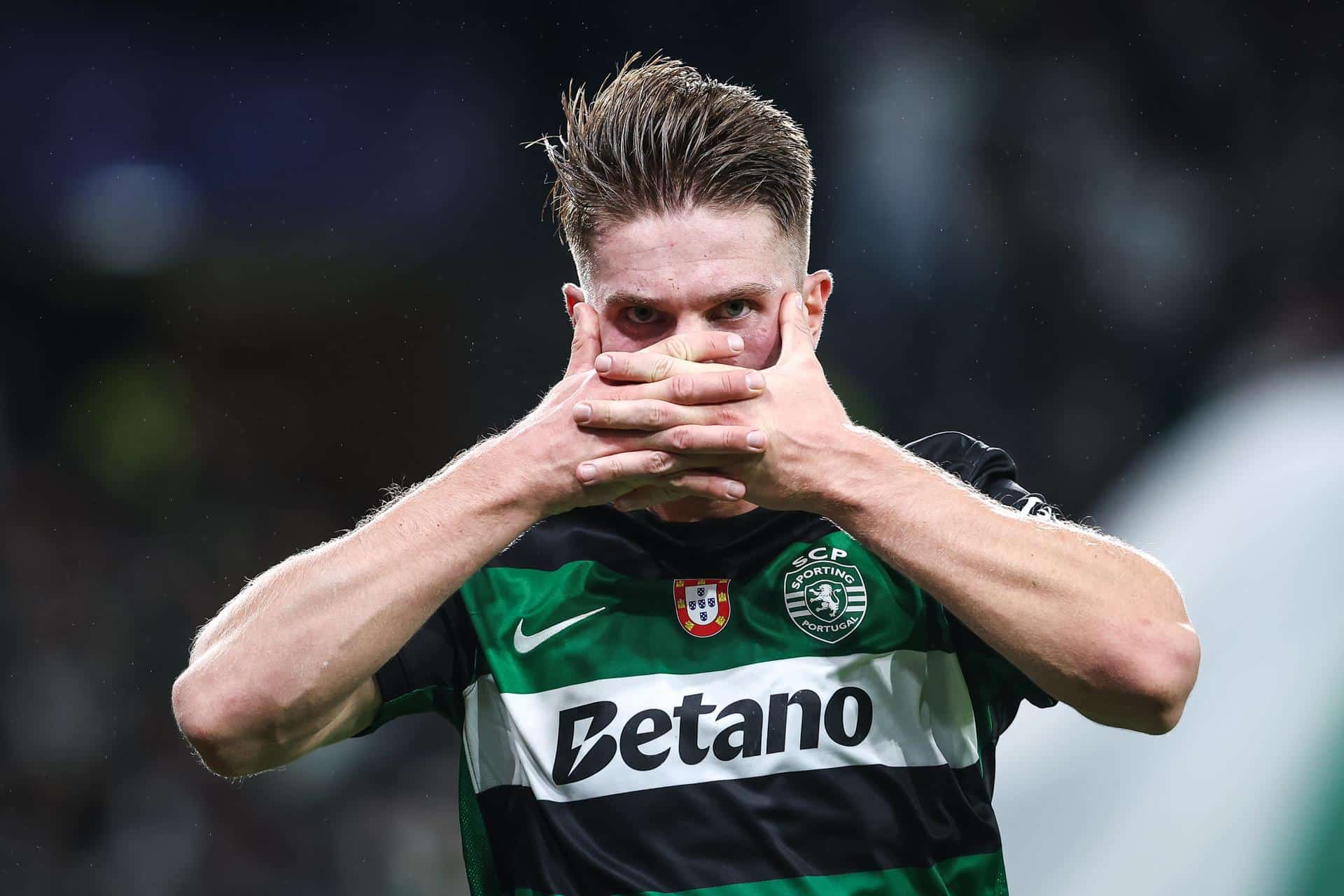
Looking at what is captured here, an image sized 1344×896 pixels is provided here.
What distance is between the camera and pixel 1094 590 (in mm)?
1702

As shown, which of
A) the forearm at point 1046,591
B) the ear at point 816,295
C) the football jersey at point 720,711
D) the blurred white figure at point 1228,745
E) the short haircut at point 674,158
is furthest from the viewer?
the blurred white figure at point 1228,745

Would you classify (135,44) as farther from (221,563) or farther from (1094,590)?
(1094,590)

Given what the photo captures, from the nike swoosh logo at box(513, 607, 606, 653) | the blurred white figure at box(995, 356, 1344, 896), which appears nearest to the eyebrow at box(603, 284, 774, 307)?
the nike swoosh logo at box(513, 607, 606, 653)

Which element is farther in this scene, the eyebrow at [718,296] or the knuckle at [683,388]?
the eyebrow at [718,296]

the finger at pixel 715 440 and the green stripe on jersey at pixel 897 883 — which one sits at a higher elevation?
the finger at pixel 715 440

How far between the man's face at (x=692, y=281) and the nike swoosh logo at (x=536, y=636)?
499 millimetres

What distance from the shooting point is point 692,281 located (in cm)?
204

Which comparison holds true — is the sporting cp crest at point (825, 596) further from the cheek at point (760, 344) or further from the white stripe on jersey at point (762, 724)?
the cheek at point (760, 344)

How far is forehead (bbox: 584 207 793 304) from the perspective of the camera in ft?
6.75

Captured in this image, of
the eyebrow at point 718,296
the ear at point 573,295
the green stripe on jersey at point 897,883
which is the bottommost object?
the green stripe on jersey at point 897,883

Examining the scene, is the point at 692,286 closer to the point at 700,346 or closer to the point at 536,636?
the point at 700,346

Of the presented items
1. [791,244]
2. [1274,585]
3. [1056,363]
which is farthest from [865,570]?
[1056,363]

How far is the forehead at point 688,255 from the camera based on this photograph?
2.06 m

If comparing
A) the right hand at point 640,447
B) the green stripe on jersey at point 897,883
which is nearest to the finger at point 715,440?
the right hand at point 640,447
